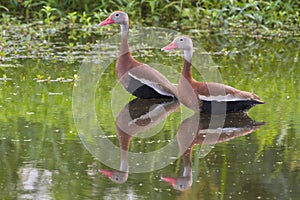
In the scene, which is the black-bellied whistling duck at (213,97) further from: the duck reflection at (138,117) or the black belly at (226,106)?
the duck reflection at (138,117)

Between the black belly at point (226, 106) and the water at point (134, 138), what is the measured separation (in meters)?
0.09

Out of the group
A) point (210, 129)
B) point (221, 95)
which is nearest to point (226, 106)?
point (221, 95)

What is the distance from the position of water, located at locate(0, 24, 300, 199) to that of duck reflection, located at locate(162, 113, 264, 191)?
3 centimetres

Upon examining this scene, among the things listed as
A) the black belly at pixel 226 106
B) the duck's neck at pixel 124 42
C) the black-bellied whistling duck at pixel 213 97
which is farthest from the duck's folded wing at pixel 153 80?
the black belly at pixel 226 106

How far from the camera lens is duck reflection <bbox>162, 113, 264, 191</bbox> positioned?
694cm

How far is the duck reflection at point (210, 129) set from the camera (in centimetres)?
694

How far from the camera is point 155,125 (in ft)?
24.9

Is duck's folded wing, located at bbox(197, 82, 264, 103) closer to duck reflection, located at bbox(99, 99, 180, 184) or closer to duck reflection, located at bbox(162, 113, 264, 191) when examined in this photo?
duck reflection, located at bbox(162, 113, 264, 191)

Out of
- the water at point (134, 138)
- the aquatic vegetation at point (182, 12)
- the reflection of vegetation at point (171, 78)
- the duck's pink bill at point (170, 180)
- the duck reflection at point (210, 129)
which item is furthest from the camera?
the aquatic vegetation at point (182, 12)

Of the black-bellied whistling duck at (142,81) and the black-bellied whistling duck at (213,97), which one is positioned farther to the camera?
the black-bellied whistling duck at (142,81)

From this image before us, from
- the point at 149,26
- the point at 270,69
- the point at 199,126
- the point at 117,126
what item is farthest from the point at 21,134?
the point at 149,26

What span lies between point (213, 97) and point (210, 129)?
411 millimetres

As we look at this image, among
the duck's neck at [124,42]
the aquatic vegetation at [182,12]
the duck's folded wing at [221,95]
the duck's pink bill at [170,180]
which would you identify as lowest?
the aquatic vegetation at [182,12]

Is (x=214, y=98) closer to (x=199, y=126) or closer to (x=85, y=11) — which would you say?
(x=199, y=126)
